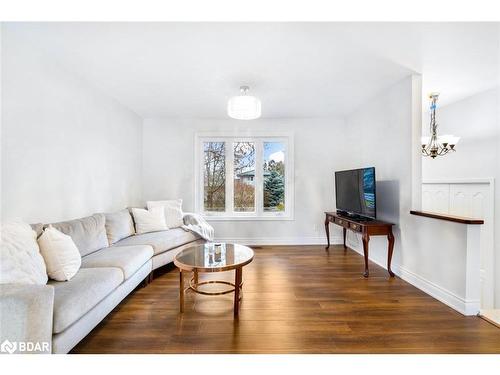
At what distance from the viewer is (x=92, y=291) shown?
5.50 ft

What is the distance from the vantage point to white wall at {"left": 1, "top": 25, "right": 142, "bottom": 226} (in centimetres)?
194

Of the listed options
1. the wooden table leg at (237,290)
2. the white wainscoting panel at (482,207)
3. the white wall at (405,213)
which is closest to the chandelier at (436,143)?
the white wall at (405,213)

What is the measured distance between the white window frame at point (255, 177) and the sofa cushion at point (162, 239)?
104cm

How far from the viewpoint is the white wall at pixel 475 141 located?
3027 mm

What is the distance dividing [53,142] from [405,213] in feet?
13.2

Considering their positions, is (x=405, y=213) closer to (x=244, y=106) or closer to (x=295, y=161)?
(x=295, y=161)

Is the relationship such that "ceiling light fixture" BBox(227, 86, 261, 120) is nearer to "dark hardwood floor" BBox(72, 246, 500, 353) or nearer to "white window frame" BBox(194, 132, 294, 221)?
"white window frame" BBox(194, 132, 294, 221)

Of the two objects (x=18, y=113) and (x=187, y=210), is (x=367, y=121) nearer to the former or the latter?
(x=187, y=210)

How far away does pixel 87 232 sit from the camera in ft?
7.91

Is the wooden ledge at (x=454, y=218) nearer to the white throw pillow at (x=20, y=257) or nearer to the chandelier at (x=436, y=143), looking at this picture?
the chandelier at (x=436, y=143)

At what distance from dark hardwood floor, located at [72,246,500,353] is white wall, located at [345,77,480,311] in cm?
22

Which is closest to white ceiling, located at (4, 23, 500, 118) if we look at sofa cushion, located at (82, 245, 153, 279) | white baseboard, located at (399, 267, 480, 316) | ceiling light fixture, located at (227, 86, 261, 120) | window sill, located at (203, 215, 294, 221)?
ceiling light fixture, located at (227, 86, 261, 120)

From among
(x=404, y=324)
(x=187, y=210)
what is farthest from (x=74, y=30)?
(x=404, y=324)

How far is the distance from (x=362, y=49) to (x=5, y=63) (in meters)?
3.09
